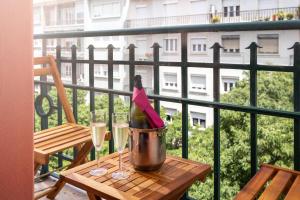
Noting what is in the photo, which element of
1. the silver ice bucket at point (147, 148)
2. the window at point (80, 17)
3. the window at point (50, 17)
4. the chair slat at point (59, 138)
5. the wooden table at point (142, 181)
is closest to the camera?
the wooden table at point (142, 181)

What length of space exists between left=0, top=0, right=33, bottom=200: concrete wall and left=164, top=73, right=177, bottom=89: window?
3316 cm

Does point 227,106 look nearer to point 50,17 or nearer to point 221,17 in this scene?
point 221,17

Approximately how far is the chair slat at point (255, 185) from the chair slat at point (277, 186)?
0.02 m

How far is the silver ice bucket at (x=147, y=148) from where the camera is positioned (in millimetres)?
1162

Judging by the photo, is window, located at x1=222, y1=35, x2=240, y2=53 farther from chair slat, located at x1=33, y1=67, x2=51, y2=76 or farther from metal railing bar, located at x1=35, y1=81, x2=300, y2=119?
metal railing bar, located at x1=35, y1=81, x2=300, y2=119

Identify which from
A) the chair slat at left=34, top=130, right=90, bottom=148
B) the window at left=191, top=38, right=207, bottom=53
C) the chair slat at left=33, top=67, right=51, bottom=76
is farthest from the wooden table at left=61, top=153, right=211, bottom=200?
the window at left=191, top=38, right=207, bottom=53

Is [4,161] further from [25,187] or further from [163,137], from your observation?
[163,137]

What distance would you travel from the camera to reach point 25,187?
0.73 meters

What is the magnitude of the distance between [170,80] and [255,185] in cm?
3333

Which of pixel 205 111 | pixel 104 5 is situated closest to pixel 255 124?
pixel 205 111

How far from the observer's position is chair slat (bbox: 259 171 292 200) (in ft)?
3.61

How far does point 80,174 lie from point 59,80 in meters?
1.05

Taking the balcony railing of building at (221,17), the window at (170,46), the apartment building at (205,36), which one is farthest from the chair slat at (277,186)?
the window at (170,46)

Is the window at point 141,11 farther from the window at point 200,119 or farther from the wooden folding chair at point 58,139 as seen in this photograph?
the wooden folding chair at point 58,139
